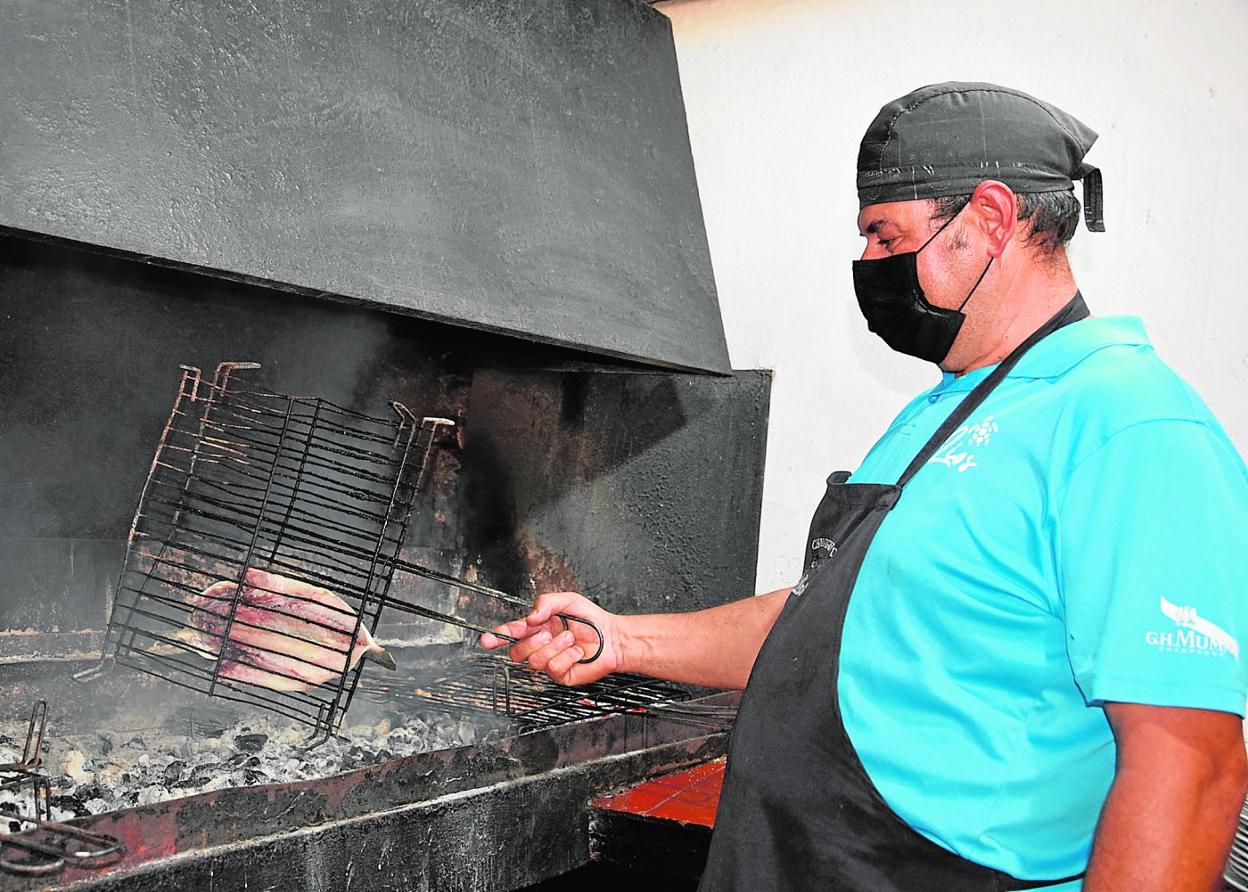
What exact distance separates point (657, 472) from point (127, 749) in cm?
182

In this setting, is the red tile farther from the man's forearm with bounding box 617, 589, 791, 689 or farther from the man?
the man

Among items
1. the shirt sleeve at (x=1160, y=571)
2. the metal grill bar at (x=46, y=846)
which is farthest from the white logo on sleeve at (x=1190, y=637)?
the metal grill bar at (x=46, y=846)

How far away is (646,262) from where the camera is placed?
10.3 ft

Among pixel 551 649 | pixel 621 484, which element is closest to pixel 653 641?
pixel 551 649

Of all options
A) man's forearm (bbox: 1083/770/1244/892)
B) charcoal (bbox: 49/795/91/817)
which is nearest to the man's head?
man's forearm (bbox: 1083/770/1244/892)

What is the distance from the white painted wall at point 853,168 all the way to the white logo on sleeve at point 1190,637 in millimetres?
1883

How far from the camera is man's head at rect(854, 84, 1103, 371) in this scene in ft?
5.42

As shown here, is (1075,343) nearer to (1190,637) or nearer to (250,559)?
(1190,637)

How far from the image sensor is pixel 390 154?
249cm

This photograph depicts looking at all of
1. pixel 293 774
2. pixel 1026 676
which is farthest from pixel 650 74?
pixel 1026 676

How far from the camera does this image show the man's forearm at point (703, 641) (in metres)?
2.09

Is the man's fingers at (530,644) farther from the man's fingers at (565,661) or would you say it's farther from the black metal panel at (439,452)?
the black metal panel at (439,452)

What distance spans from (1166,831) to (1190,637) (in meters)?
0.21

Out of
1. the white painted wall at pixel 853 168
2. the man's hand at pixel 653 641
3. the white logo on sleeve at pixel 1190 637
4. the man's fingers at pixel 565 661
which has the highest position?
the white painted wall at pixel 853 168
